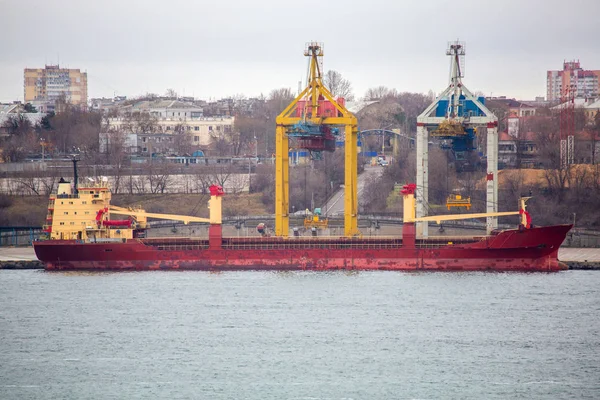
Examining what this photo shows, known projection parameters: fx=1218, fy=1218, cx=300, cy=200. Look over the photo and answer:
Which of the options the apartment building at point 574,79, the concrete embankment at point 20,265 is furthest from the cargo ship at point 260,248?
the apartment building at point 574,79

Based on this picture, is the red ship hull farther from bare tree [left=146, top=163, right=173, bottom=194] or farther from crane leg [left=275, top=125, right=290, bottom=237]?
bare tree [left=146, top=163, right=173, bottom=194]

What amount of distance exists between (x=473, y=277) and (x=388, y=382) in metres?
18.7

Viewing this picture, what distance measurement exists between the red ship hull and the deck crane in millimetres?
3175

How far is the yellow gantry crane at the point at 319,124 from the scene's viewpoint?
193 ft

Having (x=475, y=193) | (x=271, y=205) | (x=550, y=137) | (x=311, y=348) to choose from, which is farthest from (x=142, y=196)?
(x=311, y=348)

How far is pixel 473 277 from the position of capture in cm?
5388

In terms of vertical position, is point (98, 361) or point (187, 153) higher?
point (187, 153)

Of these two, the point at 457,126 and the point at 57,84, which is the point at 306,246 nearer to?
the point at 457,126

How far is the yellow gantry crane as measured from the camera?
58.8 metres

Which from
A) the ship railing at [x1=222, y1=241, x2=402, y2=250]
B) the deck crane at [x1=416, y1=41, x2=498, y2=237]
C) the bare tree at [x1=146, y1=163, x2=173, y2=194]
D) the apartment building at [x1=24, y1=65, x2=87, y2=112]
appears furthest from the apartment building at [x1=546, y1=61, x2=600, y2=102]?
the ship railing at [x1=222, y1=241, x2=402, y2=250]

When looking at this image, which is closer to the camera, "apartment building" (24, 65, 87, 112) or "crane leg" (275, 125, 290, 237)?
"crane leg" (275, 125, 290, 237)

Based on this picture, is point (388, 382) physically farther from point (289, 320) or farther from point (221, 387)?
point (289, 320)

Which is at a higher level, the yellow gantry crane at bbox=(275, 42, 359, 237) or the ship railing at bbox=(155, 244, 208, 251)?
the yellow gantry crane at bbox=(275, 42, 359, 237)

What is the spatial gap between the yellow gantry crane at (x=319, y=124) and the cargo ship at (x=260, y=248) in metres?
1.80
